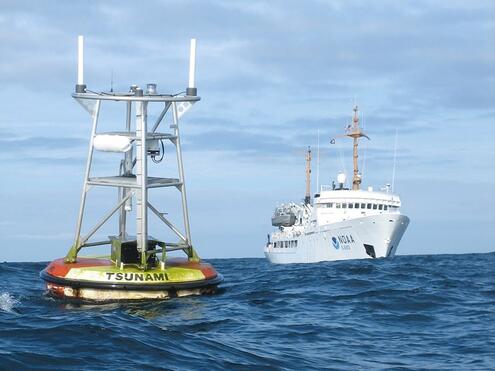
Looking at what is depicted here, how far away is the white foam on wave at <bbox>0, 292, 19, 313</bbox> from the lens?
22.0 metres

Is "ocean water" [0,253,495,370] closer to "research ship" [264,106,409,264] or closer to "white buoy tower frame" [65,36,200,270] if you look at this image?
"white buoy tower frame" [65,36,200,270]

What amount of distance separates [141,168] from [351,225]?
4160cm

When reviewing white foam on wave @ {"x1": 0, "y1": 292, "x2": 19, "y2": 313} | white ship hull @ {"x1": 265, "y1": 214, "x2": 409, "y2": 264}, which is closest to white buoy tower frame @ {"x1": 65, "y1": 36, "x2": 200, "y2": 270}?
white foam on wave @ {"x1": 0, "y1": 292, "x2": 19, "y2": 313}

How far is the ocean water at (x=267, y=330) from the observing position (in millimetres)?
15516

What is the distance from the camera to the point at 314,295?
84.5ft

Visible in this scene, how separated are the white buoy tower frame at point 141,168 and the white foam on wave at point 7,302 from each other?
210cm

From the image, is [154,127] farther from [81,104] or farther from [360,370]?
[360,370]

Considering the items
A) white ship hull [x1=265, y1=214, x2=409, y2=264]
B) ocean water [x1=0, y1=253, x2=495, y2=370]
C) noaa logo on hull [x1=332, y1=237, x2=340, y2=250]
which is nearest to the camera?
ocean water [x1=0, y1=253, x2=495, y2=370]

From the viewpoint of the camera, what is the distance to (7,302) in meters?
23.7

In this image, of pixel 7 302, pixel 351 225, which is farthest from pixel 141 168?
pixel 351 225

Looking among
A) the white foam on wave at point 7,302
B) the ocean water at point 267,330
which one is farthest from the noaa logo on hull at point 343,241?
the white foam on wave at point 7,302

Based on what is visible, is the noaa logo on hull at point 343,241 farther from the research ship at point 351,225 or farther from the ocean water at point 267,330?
the ocean water at point 267,330

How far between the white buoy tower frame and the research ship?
129 ft

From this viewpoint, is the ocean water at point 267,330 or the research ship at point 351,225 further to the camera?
the research ship at point 351,225
